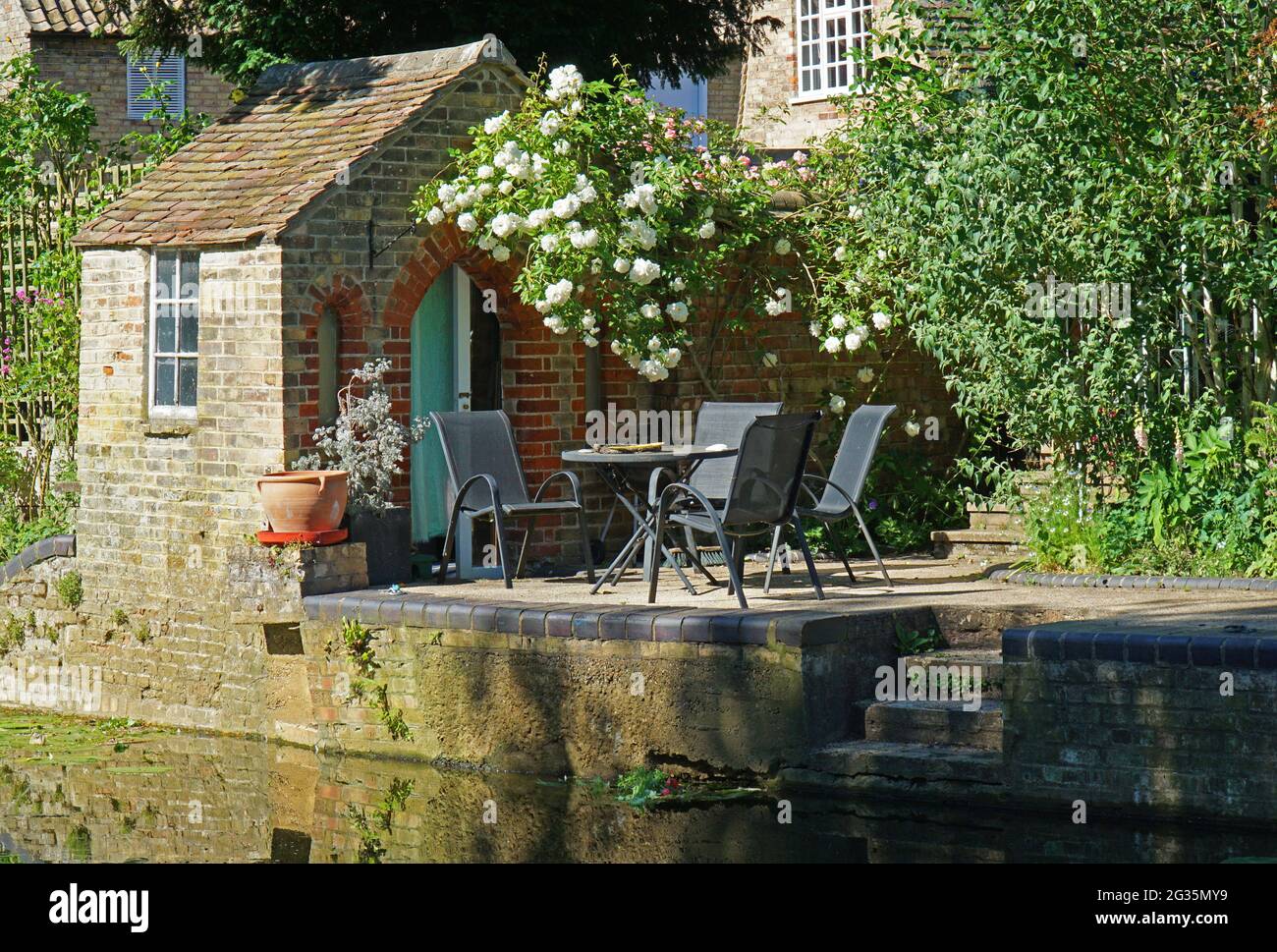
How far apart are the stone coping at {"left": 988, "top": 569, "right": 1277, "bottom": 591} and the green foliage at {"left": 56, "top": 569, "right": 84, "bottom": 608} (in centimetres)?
567

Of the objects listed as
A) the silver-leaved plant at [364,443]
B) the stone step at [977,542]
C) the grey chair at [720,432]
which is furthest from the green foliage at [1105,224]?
A: the silver-leaved plant at [364,443]

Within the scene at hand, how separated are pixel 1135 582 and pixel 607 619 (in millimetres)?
3027

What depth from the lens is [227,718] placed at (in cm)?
1066

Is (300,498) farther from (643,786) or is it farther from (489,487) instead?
(643,786)

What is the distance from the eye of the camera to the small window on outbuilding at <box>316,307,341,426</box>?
1086 cm

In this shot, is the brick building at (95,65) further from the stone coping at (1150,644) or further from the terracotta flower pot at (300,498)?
the stone coping at (1150,644)

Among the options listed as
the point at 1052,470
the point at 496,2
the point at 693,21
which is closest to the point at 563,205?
the point at 1052,470

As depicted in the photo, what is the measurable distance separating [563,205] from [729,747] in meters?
3.92

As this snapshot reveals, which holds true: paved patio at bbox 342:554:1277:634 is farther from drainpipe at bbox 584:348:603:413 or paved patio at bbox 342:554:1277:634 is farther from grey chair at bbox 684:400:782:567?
drainpipe at bbox 584:348:603:413

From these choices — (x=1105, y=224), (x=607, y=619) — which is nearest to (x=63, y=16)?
(x=1105, y=224)

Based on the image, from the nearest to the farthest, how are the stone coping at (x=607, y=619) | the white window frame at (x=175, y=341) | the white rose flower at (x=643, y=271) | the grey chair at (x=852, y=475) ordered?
1. the stone coping at (x=607, y=619)
2. the grey chair at (x=852, y=475)
3. the white window frame at (x=175, y=341)
4. the white rose flower at (x=643, y=271)

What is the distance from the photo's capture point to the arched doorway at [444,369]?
1173cm

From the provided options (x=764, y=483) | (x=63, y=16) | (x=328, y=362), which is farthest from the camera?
(x=63, y=16)

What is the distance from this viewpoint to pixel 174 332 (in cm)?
1112
